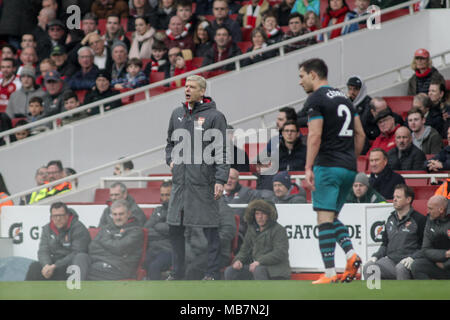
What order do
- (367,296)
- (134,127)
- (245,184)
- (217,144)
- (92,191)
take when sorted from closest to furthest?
(367,296)
(217,144)
(245,184)
(92,191)
(134,127)

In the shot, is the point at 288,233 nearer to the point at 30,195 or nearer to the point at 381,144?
the point at 381,144

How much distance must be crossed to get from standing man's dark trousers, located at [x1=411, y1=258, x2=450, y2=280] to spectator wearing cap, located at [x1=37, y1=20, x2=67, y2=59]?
9364mm

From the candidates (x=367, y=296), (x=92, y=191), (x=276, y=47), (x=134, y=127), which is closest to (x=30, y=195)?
(x=92, y=191)

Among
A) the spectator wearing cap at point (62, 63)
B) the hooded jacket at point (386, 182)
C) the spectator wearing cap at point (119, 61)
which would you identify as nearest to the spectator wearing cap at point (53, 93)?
the spectator wearing cap at point (62, 63)

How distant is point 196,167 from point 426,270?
2388 millimetres

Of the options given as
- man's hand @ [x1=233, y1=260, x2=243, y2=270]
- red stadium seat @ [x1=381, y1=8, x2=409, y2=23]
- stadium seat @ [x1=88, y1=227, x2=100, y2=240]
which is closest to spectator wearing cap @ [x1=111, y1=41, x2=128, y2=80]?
red stadium seat @ [x1=381, y1=8, x2=409, y2=23]

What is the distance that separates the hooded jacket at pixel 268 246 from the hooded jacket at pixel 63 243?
5.63 feet

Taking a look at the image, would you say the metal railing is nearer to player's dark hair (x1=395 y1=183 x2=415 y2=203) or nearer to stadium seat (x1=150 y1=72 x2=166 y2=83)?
stadium seat (x1=150 y1=72 x2=166 y2=83)

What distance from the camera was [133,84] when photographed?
46.9 ft

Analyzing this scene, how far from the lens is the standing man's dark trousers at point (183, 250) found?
336 inches

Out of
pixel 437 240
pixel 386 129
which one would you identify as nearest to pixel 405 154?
pixel 386 129

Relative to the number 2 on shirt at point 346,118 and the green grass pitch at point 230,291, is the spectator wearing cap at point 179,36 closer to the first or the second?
the green grass pitch at point 230,291
